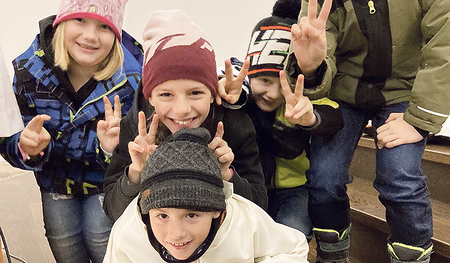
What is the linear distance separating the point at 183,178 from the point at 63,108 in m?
0.62

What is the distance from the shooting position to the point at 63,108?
112 cm

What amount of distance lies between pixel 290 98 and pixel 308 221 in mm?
435

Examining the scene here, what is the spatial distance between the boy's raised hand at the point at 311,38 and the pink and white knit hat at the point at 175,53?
21cm

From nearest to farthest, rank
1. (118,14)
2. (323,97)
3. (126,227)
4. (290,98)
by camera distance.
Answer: (126,227), (290,98), (323,97), (118,14)

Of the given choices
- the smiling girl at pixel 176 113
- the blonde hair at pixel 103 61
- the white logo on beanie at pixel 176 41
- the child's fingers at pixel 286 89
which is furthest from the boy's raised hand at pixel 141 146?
the blonde hair at pixel 103 61

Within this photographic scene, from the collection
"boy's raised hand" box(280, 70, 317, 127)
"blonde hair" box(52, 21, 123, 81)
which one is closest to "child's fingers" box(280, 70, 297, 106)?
"boy's raised hand" box(280, 70, 317, 127)

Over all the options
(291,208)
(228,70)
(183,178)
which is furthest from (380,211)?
(183,178)

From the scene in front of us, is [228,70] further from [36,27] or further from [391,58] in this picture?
[36,27]

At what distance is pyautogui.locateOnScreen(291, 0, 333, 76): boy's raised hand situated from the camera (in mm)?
846

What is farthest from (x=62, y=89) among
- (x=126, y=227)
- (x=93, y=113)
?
(x=126, y=227)

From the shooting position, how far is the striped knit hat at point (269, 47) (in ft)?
3.41

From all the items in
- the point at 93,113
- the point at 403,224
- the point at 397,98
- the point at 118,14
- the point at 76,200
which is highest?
the point at 118,14

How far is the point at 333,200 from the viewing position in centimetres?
98

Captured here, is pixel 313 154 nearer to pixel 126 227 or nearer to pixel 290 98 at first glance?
pixel 290 98
